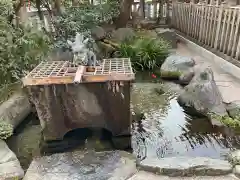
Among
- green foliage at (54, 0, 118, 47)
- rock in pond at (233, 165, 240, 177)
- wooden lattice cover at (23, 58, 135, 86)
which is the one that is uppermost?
green foliage at (54, 0, 118, 47)

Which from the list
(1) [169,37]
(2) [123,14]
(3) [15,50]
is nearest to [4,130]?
(3) [15,50]

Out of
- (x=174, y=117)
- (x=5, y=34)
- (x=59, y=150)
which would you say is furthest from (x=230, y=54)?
(x=5, y=34)

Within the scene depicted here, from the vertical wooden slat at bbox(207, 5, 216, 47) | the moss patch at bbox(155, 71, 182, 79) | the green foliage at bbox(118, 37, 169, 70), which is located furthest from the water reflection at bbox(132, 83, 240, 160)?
the vertical wooden slat at bbox(207, 5, 216, 47)

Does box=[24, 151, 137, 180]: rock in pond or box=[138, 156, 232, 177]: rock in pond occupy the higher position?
box=[138, 156, 232, 177]: rock in pond

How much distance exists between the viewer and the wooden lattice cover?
3219 millimetres

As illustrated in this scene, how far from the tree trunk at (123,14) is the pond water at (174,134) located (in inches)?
228

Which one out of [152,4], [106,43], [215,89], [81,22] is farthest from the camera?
[152,4]

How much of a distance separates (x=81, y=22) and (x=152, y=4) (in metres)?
5.05

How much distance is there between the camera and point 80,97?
353 centimetres

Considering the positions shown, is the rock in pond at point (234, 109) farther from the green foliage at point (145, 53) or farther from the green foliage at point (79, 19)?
the green foliage at point (79, 19)

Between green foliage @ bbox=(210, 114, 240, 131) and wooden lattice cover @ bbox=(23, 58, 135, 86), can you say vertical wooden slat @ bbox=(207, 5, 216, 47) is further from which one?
wooden lattice cover @ bbox=(23, 58, 135, 86)

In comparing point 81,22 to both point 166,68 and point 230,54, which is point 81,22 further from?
point 230,54

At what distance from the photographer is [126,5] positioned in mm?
10039

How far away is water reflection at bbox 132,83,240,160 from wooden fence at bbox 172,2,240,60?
2.36 m
